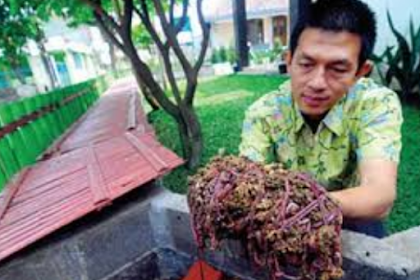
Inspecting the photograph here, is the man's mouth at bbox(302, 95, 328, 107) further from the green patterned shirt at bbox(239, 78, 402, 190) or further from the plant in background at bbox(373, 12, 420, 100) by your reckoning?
the plant in background at bbox(373, 12, 420, 100)

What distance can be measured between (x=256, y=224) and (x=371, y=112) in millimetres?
923

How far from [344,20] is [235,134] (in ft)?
16.0

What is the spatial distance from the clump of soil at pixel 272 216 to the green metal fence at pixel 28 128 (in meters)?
3.29

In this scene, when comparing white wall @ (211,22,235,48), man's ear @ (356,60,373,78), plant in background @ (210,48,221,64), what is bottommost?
plant in background @ (210,48,221,64)

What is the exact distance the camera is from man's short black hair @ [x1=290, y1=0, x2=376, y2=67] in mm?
1632

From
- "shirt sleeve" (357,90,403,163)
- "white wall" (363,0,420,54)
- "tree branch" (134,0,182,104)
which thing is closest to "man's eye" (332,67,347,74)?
"shirt sleeve" (357,90,403,163)

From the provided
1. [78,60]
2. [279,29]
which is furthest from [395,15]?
[78,60]

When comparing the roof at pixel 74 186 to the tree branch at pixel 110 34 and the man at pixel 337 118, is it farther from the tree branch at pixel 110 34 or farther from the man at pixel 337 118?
the tree branch at pixel 110 34

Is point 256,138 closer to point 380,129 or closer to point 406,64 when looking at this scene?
point 380,129

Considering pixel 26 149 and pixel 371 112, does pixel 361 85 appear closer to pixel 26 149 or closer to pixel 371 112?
pixel 371 112

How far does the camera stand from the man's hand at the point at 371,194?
137cm

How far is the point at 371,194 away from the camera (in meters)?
1.42

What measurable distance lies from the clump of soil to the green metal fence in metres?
3.29

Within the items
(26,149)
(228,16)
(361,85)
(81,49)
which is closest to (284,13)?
(228,16)
